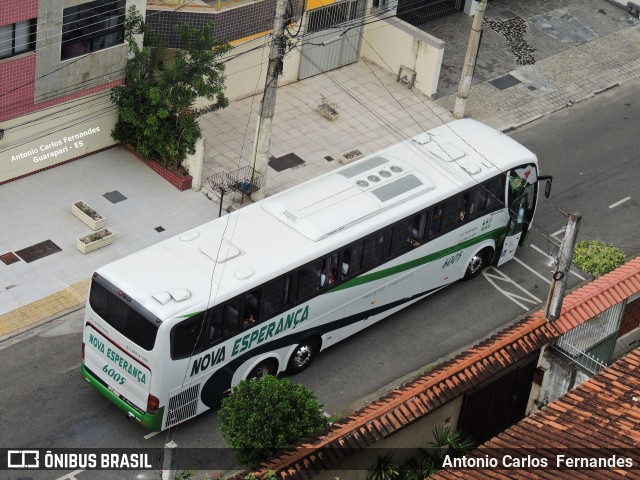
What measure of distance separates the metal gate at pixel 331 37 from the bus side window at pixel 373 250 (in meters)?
12.3

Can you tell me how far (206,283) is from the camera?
27.4m

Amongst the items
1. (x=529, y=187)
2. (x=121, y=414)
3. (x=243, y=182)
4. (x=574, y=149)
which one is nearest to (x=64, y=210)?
(x=243, y=182)

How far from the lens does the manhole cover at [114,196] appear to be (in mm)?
35688

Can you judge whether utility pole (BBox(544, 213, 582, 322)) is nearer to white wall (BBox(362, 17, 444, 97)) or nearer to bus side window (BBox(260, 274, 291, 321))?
bus side window (BBox(260, 274, 291, 321))

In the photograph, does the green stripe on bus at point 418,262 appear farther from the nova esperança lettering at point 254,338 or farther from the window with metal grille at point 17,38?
the window with metal grille at point 17,38

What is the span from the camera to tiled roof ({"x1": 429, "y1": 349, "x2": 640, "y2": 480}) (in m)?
20.6

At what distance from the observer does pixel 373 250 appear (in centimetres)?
3050

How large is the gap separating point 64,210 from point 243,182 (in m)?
5.05

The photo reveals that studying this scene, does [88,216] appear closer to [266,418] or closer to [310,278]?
[310,278]

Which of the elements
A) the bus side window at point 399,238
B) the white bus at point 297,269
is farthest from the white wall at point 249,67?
the bus side window at point 399,238

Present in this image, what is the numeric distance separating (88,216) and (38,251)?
1.70 m

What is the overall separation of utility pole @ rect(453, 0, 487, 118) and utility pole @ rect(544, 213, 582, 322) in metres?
15.5

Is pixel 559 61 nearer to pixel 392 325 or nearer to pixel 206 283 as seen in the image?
pixel 392 325

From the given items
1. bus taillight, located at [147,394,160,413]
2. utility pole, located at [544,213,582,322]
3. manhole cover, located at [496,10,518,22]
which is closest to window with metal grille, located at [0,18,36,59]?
bus taillight, located at [147,394,160,413]
